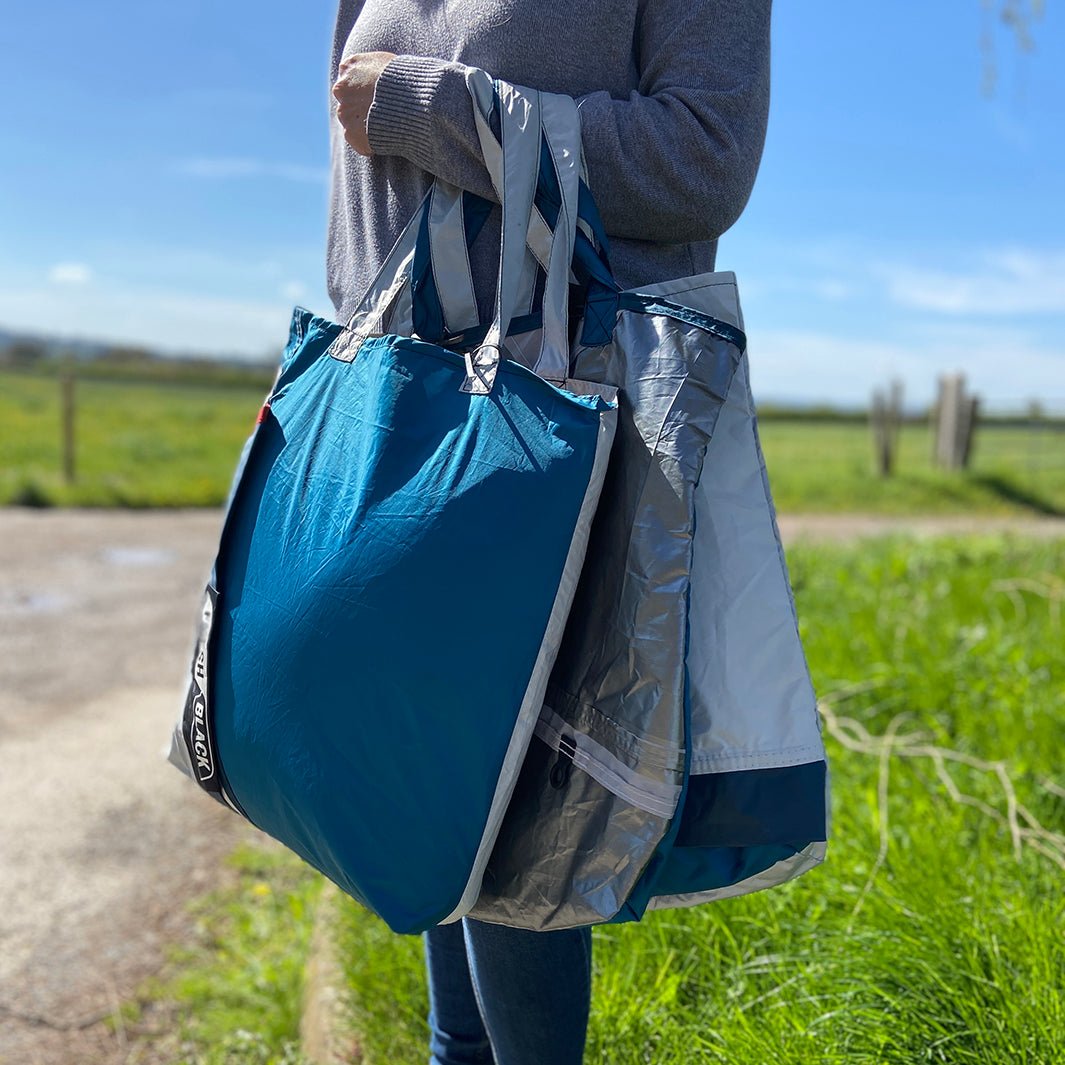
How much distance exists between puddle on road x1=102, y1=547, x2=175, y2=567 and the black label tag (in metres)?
6.62

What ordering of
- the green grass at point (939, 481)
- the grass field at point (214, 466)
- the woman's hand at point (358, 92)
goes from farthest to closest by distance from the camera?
1. the green grass at point (939, 481)
2. the grass field at point (214, 466)
3. the woman's hand at point (358, 92)

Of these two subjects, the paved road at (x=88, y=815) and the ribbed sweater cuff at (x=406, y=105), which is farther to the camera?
the paved road at (x=88, y=815)

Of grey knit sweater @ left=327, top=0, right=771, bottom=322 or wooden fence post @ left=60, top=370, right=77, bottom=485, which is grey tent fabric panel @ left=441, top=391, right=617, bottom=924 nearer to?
grey knit sweater @ left=327, top=0, right=771, bottom=322

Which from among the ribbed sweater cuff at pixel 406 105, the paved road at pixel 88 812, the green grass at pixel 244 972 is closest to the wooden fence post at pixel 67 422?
the paved road at pixel 88 812

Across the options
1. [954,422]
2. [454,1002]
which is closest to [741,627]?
[454,1002]

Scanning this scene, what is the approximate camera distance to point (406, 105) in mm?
1236

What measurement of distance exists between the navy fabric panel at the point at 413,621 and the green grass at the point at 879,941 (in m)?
0.77

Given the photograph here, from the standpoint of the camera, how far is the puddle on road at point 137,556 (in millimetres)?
7602

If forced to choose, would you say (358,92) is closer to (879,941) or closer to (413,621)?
(413,621)

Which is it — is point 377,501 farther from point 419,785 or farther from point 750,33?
point 750,33

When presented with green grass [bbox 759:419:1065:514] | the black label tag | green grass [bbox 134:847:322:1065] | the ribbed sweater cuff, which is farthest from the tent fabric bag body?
green grass [bbox 759:419:1065:514]

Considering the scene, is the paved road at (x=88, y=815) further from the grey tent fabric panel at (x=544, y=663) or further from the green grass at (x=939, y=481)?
the green grass at (x=939, y=481)

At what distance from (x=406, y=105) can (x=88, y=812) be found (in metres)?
2.93

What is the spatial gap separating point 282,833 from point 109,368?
31665 mm
